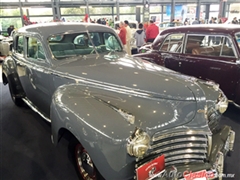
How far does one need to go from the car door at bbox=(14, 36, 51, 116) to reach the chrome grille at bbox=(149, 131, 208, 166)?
1.91 m

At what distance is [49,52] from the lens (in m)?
3.12

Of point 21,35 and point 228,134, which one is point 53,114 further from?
point 21,35

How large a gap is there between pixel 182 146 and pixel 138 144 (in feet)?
1.58

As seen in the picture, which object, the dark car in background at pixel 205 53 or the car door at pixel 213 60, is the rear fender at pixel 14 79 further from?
the car door at pixel 213 60

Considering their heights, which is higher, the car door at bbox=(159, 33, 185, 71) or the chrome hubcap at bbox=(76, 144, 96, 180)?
the car door at bbox=(159, 33, 185, 71)

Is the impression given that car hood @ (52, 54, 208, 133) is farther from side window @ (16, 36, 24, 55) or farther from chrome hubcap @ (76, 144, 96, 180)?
side window @ (16, 36, 24, 55)

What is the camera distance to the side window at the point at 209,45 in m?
4.10

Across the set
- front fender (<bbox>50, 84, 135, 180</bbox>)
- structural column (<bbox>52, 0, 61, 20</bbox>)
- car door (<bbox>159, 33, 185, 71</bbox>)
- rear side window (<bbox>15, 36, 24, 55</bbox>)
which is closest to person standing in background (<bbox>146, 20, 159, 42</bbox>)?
car door (<bbox>159, 33, 185, 71</bbox>)

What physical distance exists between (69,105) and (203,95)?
1361mm

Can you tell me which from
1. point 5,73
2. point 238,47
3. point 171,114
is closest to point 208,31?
point 238,47

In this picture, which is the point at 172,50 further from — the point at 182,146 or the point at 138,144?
the point at 138,144

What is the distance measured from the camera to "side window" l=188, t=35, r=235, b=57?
4102 millimetres

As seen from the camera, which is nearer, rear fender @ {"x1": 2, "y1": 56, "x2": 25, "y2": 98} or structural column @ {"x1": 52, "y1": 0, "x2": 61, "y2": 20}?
rear fender @ {"x1": 2, "y1": 56, "x2": 25, "y2": 98}

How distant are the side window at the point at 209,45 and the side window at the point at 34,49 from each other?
295 centimetres
